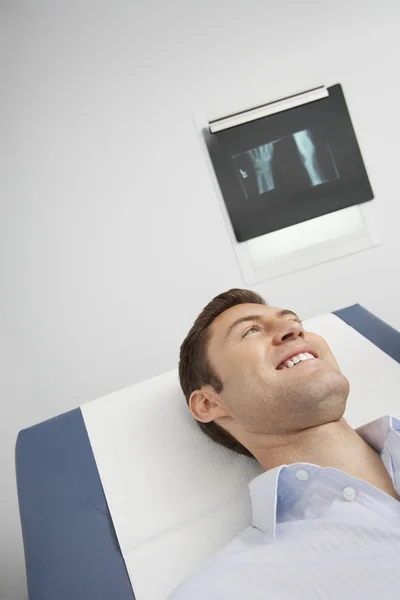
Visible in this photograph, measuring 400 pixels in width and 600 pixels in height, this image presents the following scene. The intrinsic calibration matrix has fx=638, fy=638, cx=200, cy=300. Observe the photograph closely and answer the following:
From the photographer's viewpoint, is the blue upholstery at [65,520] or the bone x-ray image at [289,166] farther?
the bone x-ray image at [289,166]

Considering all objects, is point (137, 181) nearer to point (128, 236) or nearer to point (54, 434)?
point (128, 236)

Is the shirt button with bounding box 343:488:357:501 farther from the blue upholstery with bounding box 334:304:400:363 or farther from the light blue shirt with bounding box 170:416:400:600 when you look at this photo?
the blue upholstery with bounding box 334:304:400:363

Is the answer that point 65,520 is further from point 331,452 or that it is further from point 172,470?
point 331,452

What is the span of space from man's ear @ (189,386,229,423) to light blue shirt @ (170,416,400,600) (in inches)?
7.6

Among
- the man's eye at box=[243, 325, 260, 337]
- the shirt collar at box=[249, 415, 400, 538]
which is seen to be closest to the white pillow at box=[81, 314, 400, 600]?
the shirt collar at box=[249, 415, 400, 538]

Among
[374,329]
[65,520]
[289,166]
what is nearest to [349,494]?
[65,520]

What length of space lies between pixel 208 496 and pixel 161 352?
109 centimetres

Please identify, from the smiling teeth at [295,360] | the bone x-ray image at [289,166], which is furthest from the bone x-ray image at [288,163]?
the smiling teeth at [295,360]

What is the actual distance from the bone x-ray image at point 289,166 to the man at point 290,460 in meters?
0.91

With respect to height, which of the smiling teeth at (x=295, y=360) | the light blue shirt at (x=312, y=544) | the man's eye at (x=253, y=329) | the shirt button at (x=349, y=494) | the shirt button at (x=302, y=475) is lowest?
the light blue shirt at (x=312, y=544)

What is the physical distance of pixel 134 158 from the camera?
2279 mm

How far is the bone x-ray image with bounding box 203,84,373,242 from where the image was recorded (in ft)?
7.47

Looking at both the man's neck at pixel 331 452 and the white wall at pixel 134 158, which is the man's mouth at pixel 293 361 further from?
the white wall at pixel 134 158

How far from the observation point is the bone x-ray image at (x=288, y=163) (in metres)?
2.28
